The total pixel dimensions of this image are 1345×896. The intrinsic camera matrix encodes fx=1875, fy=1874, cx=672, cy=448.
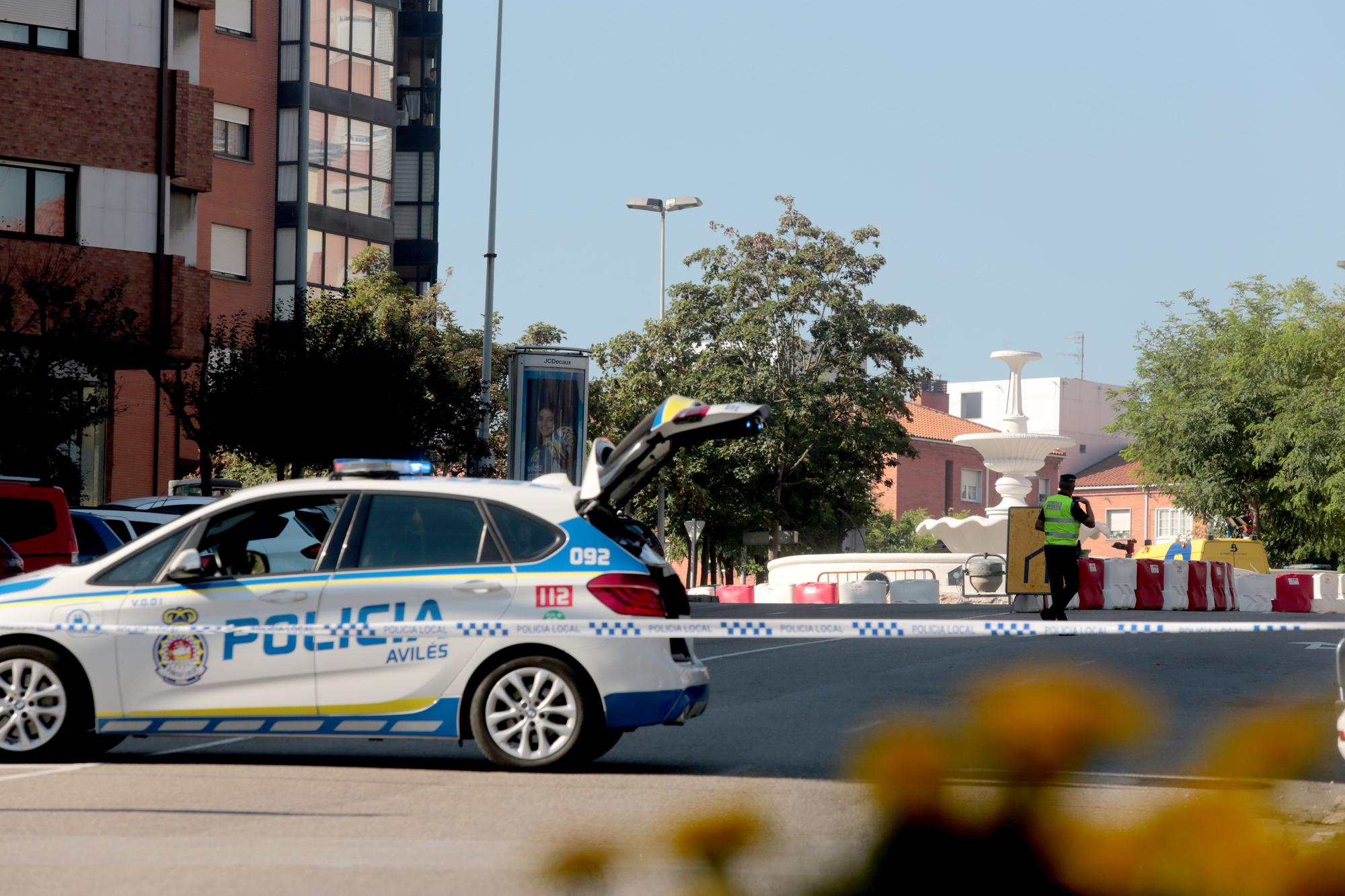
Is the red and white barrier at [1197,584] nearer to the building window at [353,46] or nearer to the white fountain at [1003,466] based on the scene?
the white fountain at [1003,466]

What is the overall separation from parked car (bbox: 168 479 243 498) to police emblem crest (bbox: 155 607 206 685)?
72.6 feet

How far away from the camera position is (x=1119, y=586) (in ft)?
104

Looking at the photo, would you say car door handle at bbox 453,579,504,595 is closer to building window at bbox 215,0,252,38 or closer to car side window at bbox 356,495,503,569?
car side window at bbox 356,495,503,569

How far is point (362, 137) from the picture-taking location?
53656 mm

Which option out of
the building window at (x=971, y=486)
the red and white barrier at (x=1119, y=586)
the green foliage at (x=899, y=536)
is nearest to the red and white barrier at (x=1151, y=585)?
the red and white barrier at (x=1119, y=586)

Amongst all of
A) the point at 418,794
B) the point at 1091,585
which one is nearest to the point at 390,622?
the point at 418,794

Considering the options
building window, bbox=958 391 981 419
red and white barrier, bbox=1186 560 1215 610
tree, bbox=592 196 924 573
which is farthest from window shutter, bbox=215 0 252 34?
building window, bbox=958 391 981 419

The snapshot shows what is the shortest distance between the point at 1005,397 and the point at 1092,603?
3991 inches

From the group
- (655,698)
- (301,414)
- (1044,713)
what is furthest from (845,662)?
(301,414)

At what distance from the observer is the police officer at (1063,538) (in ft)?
64.0

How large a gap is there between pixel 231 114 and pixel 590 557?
43.7 meters

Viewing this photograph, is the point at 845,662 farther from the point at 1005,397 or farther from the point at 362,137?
the point at 1005,397

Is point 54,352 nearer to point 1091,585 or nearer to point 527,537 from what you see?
point 1091,585

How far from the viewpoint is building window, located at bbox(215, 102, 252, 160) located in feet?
164
